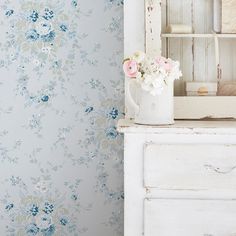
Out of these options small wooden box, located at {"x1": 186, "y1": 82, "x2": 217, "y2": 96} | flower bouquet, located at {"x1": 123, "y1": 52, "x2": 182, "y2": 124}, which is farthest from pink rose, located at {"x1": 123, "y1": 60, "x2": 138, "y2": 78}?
small wooden box, located at {"x1": 186, "y1": 82, "x2": 217, "y2": 96}

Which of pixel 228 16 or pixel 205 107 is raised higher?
pixel 228 16

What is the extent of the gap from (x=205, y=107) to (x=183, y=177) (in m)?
0.34

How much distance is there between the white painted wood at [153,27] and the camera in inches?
70.7

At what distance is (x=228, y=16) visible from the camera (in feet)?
5.86

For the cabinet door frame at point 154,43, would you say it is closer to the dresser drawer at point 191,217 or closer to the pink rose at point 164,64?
the pink rose at point 164,64

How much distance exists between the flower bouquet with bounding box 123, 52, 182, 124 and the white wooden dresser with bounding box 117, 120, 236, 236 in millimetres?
88

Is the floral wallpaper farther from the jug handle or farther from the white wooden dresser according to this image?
the white wooden dresser

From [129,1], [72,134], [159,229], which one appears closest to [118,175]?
[72,134]

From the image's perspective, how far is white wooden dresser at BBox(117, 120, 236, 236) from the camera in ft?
5.20

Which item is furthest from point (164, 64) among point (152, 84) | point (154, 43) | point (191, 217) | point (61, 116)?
point (61, 116)

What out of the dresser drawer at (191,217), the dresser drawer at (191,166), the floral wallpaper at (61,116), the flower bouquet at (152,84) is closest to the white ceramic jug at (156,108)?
the flower bouquet at (152,84)

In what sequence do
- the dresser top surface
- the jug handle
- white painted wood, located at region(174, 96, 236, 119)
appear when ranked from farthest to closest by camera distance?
white painted wood, located at region(174, 96, 236, 119), the jug handle, the dresser top surface

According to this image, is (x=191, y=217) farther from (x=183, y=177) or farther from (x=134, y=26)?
(x=134, y=26)

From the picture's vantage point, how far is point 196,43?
72.5 inches
